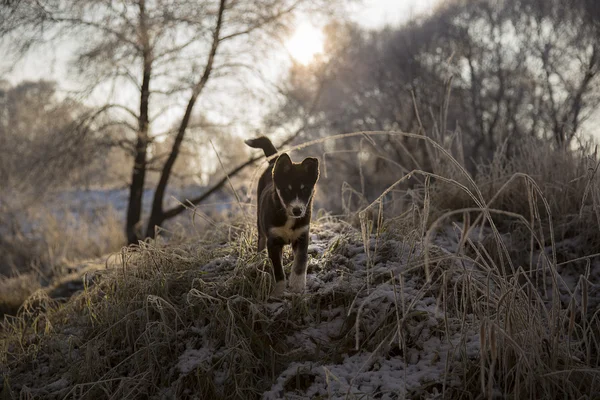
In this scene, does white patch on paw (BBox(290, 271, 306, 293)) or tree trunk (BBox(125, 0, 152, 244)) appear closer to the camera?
white patch on paw (BBox(290, 271, 306, 293))

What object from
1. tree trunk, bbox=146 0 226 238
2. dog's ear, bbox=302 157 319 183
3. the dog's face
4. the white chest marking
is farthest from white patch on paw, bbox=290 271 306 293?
tree trunk, bbox=146 0 226 238

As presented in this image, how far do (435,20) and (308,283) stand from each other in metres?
13.8

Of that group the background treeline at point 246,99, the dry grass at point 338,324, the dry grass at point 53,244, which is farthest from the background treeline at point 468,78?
the dry grass at point 338,324

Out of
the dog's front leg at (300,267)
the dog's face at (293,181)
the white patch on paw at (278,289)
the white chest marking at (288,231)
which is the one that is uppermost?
the dog's face at (293,181)

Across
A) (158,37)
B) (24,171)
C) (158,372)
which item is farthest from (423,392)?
(24,171)

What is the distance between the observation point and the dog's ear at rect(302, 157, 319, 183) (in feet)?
10.2

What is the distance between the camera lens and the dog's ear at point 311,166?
312 centimetres

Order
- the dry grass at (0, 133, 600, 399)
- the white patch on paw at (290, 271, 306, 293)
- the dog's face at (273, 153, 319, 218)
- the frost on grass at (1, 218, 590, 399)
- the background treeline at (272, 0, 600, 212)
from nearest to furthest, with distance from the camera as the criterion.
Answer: the dry grass at (0, 133, 600, 399)
the frost on grass at (1, 218, 590, 399)
the dog's face at (273, 153, 319, 218)
the white patch on paw at (290, 271, 306, 293)
the background treeline at (272, 0, 600, 212)

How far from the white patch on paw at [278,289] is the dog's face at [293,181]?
1.72 feet

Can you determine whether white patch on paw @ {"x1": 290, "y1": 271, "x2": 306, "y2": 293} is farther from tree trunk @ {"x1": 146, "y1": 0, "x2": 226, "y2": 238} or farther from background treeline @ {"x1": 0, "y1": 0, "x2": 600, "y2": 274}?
tree trunk @ {"x1": 146, "y1": 0, "x2": 226, "y2": 238}

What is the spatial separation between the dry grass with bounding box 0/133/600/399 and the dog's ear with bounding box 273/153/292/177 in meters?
0.57

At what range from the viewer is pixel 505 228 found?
4.49m

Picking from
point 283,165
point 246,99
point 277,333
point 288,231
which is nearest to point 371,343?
point 277,333

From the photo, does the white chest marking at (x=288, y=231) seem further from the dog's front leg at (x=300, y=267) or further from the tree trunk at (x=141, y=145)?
the tree trunk at (x=141, y=145)
